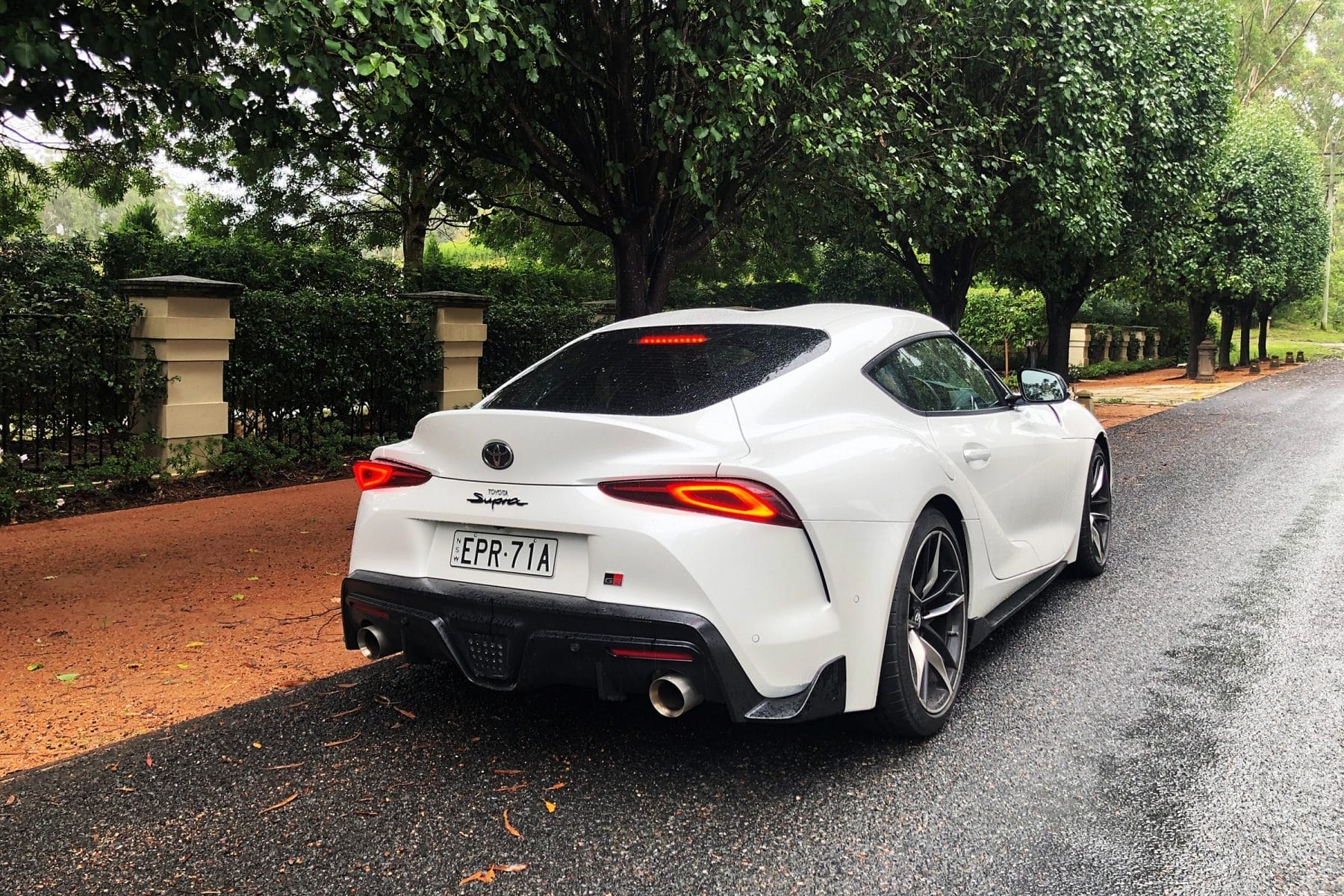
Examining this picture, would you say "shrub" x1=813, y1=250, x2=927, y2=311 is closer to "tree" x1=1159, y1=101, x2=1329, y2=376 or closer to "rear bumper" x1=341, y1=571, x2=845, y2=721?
"tree" x1=1159, y1=101, x2=1329, y2=376

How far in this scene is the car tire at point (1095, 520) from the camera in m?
5.57

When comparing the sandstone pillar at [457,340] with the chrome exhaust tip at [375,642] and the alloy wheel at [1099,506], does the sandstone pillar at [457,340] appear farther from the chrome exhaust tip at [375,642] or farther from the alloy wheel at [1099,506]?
the chrome exhaust tip at [375,642]

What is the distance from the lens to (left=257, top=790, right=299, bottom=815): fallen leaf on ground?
2.91 m

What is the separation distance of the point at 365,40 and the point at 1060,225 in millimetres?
9458

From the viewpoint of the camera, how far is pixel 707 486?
2.83m

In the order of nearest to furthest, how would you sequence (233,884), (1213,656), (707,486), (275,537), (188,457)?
1. (233,884)
2. (707,486)
3. (1213,656)
4. (275,537)
5. (188,457)

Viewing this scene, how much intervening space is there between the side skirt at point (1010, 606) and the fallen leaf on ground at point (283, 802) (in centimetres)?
251

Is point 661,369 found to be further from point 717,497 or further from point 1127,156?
point 1127,156

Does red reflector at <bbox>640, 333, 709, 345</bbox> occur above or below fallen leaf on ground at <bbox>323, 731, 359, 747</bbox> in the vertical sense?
above

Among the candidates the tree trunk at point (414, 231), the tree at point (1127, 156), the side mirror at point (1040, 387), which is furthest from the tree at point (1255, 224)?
the side mirror at point (1040, 387)

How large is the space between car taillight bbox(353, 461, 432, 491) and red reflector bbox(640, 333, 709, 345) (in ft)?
3.38

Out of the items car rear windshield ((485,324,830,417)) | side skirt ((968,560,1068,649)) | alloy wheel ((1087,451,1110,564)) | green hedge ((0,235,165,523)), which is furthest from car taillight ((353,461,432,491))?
green hedge ((0,235,165,523))

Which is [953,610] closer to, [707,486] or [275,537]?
[707,486]

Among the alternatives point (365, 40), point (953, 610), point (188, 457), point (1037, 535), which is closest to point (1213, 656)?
point (1037, 535)
